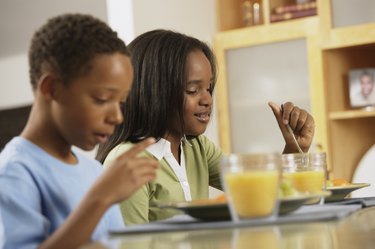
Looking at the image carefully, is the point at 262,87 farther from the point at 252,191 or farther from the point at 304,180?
the point at 252,191

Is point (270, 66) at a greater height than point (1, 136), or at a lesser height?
greater

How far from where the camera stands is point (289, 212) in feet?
4.20

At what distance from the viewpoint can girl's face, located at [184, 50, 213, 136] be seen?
2.16m

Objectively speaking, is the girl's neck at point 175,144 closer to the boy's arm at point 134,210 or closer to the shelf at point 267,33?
the boy's arm at point 134,210

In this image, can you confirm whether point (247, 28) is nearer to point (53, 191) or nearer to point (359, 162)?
point (359, 162)

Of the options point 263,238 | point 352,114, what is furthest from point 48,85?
point 352,114

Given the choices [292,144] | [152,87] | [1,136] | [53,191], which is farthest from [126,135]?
[1,136]

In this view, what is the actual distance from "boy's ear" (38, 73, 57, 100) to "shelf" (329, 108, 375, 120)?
2.66 metres

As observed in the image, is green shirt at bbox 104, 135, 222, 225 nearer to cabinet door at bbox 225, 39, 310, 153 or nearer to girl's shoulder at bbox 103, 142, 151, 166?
girl's shoulder at bbox 103, 142, 151, 166

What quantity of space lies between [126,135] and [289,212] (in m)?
0.92

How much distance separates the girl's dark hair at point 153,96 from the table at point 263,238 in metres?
0.99

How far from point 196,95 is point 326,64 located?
6.16 feet

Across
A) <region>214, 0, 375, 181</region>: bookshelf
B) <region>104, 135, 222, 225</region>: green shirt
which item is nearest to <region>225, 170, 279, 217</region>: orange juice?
<region>104, 135, 222, 225</region>: green shirt

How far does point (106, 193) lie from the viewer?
3.84ft
